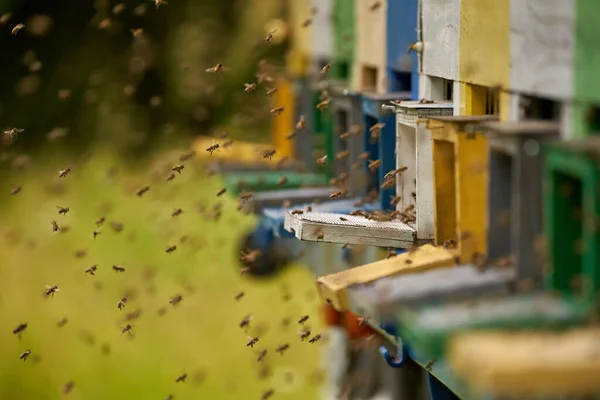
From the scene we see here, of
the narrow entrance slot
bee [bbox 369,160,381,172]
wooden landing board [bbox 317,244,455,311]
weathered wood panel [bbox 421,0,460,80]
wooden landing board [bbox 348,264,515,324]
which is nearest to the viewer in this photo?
wooden landing board [bbox 348,264,515,324]

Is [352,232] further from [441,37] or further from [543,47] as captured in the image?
[543,47]

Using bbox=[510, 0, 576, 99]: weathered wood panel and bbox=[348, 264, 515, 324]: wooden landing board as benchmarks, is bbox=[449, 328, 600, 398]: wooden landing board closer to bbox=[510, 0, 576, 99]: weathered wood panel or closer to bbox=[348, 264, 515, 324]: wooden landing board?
bbox=[348, 264, 515, 324]: wooden landing board

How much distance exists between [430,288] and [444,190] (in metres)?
1.97

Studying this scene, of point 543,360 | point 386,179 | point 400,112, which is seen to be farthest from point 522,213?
point 386,179

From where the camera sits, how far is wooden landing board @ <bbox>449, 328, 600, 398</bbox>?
3.87 metres

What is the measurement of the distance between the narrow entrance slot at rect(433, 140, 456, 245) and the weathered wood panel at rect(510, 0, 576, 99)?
2.47ft

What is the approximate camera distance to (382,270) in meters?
6.02

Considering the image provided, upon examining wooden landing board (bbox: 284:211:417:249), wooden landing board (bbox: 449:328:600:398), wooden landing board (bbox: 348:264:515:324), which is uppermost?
wooden landing board (bbox: 449:328:600:398)

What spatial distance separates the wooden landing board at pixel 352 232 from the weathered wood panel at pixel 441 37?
1.05 metres

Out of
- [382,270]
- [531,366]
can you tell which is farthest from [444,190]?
[531,366]

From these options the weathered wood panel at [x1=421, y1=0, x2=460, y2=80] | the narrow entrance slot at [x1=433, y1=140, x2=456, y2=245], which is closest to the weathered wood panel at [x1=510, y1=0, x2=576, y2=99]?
the narrow entrance slot at [x1=433, y1=140, x2=456, y2=245]

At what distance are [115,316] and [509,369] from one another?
567 inches

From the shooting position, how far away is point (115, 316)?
701 inches

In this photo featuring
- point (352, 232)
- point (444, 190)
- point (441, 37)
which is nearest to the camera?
point (444, 190)
